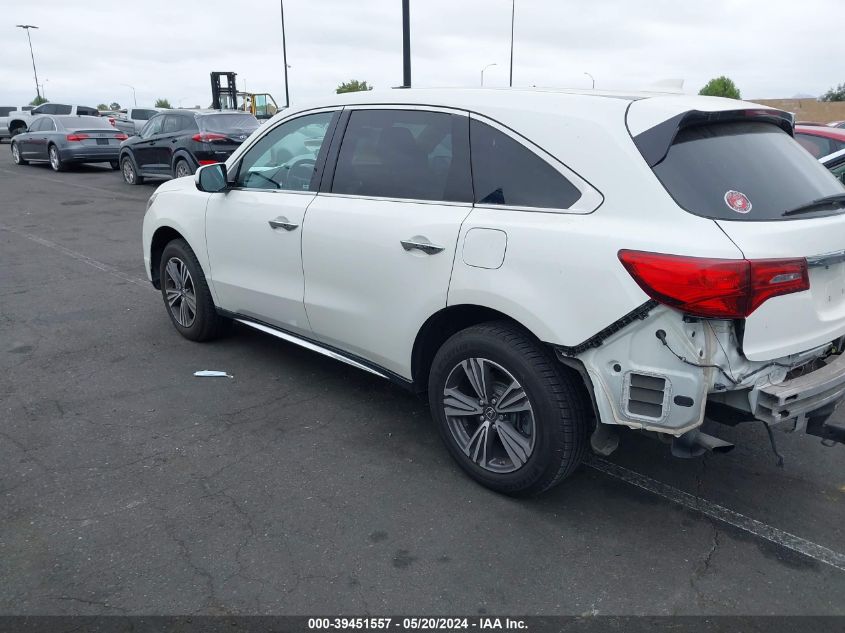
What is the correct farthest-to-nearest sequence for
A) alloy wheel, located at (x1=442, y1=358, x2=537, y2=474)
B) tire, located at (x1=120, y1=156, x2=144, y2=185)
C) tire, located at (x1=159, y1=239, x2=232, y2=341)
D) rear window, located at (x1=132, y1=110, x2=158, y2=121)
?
rear window, located at (x1=132, y1=110, x2=158, y2=121) < tire, located at (x1=120, y1=156, x2=144, y2=185) < tire, located at (x1=159, y1=239, x2=232, y2=341) < alloy wheel, located at (x1=442, y1=358, x2=537, y2=474)

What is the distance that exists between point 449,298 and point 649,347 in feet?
3.17

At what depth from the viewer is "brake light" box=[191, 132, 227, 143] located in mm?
14000

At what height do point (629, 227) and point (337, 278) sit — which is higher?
point (629, 227)

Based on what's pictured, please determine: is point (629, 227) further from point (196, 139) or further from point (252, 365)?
point (196, 139)

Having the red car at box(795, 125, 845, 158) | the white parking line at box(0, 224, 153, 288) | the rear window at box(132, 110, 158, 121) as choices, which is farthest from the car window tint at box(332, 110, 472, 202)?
the rear window at box(132, 110, 158, 121)

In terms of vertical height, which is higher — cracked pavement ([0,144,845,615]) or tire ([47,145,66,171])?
tire ([47,145,66,171])

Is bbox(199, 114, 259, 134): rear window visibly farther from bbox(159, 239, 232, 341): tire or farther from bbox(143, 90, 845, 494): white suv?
bbox(143, 90, 845, 494): white suv

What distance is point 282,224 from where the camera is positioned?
4.20 meters

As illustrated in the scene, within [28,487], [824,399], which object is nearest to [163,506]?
[28,487]

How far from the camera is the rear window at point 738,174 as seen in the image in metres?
2.74

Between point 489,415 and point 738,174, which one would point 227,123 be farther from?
point 738,174

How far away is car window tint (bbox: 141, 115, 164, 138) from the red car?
12529mm

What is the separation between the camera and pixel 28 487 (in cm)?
342

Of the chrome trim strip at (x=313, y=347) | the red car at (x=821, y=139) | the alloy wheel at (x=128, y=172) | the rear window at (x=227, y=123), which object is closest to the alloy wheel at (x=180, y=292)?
the chrome trim strip at (x=313, y=347)
